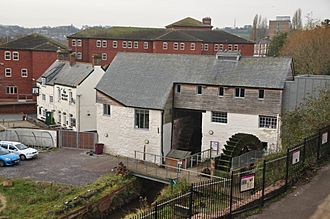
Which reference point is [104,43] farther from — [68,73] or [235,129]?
[235,129]

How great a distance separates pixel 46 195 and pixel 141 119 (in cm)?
997

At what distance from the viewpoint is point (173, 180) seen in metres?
25.8

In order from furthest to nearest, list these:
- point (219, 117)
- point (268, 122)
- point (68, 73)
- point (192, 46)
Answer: point (192, 46) → point (68, 73) → point (219, 117) → point (268, 122)

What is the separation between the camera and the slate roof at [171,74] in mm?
29359

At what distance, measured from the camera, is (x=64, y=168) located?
28922 mm

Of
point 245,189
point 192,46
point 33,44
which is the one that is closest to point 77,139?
point 245,189

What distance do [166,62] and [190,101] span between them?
422cm

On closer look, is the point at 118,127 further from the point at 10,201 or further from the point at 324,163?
the point at 324,163

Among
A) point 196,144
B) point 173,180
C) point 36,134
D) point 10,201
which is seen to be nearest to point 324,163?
point 173,180

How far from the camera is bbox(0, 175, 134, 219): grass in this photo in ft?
72.3

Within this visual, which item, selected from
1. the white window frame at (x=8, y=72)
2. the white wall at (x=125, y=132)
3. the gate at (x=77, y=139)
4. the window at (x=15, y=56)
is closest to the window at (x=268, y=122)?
the white wall at (x=125, y=132)

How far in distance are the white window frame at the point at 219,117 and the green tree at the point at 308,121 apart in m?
5.99

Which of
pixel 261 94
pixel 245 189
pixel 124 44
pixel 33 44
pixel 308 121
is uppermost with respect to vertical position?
pixel 124 44

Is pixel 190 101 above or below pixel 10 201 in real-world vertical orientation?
above
